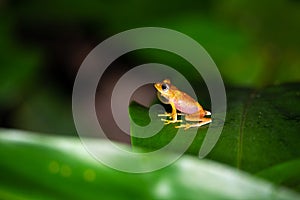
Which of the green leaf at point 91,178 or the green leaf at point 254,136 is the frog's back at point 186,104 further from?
the green leaf at point 91,178

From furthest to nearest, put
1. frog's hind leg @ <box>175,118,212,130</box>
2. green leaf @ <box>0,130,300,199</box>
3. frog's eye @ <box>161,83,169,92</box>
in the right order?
frog's eye @ <box>161,83,169,92</box> → frog's hind leg @ <box>175,118,212,130</box> → green leaf @ <box>0,130,300,199</box>

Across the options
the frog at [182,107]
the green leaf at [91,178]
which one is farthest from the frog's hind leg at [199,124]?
the green leaf at [91,178]

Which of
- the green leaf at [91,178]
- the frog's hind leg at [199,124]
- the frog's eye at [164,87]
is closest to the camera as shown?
the green leaf at [91,178]

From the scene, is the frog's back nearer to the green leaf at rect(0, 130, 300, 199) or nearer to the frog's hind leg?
the frog's hind leg

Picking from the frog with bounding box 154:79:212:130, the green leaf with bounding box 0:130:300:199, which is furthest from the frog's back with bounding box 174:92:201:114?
the green leaf with bounding box 0:130:300:199

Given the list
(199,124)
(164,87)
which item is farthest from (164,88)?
(199,124)

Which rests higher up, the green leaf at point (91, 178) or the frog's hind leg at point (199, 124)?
the frog's hind leg at point (199, 124)
